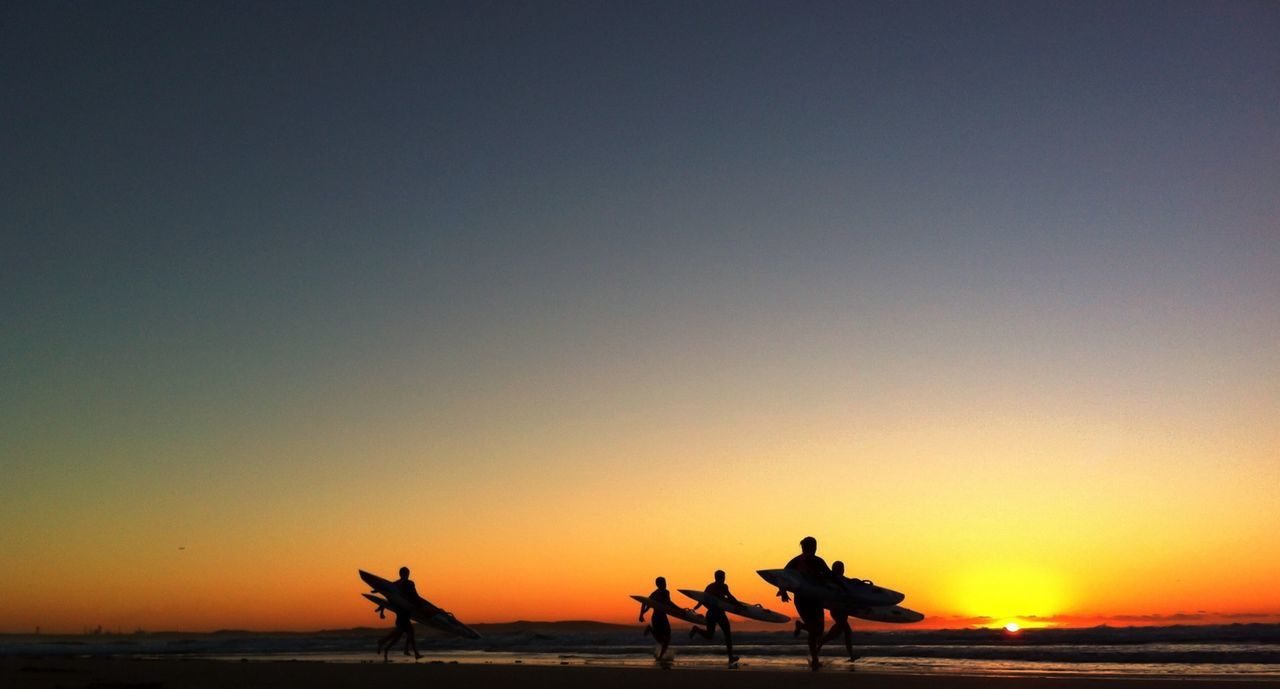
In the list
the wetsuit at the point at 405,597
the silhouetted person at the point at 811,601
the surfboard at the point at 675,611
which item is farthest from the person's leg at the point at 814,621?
the wetsuit at the point at 405,597

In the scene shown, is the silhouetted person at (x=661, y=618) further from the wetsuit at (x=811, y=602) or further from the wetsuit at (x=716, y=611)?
the wetsuit at (x=811, y=602)

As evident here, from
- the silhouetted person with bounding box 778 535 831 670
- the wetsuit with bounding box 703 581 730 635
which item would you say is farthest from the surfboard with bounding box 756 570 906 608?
the wetsuit with bounding box 703 581 730 635

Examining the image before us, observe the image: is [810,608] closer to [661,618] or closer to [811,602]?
[811,602]

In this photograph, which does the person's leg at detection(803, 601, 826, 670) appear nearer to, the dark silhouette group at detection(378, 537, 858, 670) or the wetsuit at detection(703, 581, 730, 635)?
the dark silhouette group at detection(378, 537, 858, 670)

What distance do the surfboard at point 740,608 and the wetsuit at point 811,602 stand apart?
2105 millimetres

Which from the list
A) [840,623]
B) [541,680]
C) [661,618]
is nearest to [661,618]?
[661,618]

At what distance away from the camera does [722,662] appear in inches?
816

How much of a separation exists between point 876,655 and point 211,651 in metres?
25.0

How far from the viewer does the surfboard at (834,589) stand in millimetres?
16875

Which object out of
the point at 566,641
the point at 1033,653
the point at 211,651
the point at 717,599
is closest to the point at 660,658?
the point at 717,599

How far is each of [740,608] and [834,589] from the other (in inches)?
147

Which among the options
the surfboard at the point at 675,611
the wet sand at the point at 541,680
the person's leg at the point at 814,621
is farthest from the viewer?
the surfboard at the point at 675,611

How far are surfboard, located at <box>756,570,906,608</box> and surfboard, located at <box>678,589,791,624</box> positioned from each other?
60.4 inches

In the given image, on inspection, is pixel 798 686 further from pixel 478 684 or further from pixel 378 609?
pixel 378 609
